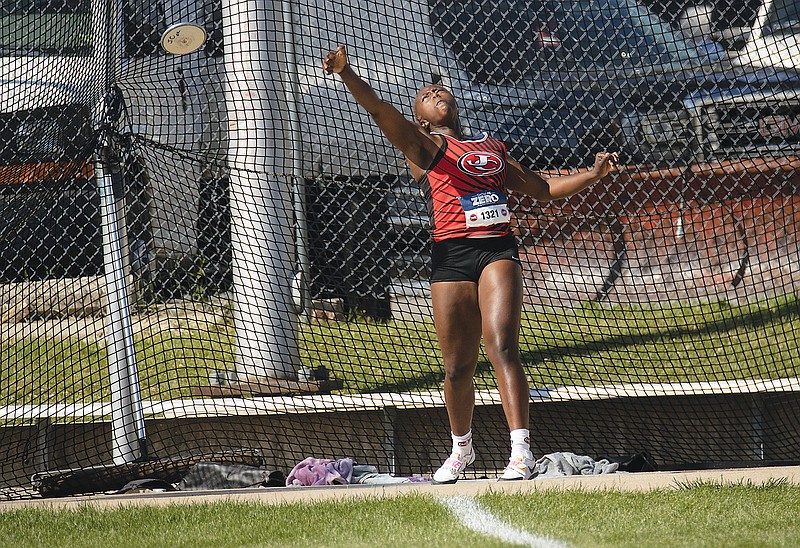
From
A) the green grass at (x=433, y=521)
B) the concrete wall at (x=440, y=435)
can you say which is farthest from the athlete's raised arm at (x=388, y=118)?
the concrete wall at (x=440, y=435)

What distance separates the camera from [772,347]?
22.1 ft

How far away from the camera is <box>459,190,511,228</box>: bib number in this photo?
14.3ft

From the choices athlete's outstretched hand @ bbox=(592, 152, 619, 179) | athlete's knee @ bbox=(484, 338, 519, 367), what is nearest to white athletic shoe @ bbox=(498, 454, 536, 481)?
athlete's knee @ bbox=(484, 338, 519, 367)

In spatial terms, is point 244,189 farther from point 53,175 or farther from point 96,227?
point 96,227

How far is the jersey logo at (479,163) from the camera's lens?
14.4ft

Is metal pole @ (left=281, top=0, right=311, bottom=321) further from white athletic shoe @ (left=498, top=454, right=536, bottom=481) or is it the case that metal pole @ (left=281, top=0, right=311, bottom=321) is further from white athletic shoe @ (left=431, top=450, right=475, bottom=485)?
white athletic shoe @ (left=498, top=454, right=536, bottom=481)

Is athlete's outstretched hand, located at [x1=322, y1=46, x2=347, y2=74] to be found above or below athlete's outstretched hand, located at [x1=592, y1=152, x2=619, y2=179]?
above

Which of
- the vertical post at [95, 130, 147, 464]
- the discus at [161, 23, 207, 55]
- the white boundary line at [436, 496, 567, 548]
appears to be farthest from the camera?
the vertical post at [95, 130, 147, 464]

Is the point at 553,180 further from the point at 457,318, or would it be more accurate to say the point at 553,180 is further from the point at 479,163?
the point at 457,318

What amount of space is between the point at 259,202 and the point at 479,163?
1952 millimetres

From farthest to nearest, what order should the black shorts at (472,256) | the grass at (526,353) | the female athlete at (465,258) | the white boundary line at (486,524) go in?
the grass at (526,353) → the black shorts at (472,256) → the female athlete at (465,258) → the white boundary line at (486,524)

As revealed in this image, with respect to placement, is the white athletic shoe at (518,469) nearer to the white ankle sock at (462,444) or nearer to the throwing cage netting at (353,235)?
the white ankle sock at (462,444)

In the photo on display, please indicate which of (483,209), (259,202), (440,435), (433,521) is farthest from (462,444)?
(259,202)

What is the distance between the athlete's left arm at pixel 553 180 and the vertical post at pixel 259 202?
70.0 inches
